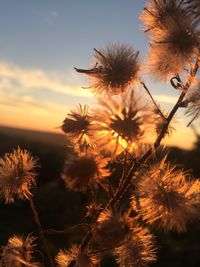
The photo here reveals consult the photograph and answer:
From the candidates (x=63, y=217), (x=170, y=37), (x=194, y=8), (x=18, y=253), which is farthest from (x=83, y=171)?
(x=63, y=217)

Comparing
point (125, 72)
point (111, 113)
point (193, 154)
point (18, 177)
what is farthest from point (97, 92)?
point (193, 154)

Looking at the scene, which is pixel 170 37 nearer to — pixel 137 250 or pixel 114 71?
pixel 114 71

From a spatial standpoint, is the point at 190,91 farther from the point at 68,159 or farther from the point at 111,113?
the point at 68,159

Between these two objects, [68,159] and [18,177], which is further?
[18,177]

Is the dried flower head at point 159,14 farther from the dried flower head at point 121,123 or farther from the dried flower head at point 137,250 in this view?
the dried flower head at point 137,250

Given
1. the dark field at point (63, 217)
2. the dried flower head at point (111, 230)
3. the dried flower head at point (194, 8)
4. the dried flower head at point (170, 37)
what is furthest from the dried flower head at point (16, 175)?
the dark field at point (63, 217)
